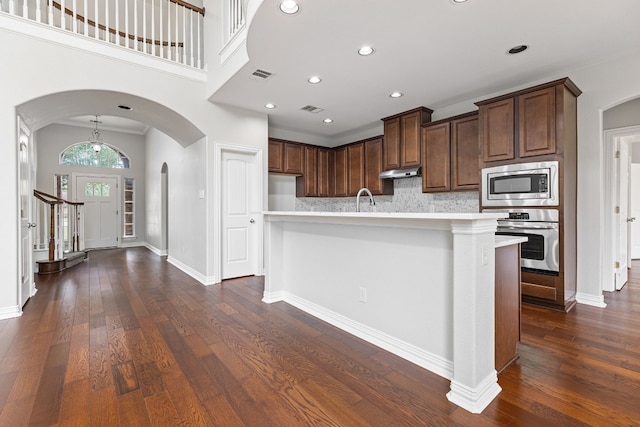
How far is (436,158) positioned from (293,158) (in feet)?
8.45

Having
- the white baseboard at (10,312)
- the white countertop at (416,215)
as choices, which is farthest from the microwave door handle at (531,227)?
the white baseboard at (10,312)

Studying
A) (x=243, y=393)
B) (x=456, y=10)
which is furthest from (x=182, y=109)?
(x=243, y=393)

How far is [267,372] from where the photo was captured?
2.02 meters

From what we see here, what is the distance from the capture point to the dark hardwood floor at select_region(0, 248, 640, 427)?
5.28ft

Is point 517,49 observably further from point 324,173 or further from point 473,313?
point 324,173

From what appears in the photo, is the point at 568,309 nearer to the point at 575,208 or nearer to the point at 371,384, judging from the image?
the point at 575,208

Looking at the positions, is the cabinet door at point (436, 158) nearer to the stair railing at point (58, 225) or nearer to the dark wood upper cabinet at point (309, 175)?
the dark wood upper cabinet at point (309, 175)

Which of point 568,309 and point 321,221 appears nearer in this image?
point 321,221

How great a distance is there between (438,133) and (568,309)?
2645mm

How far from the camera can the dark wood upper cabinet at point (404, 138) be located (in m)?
4.64

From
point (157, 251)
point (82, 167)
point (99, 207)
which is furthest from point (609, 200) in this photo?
point (82, 167)

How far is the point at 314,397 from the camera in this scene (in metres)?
1.76

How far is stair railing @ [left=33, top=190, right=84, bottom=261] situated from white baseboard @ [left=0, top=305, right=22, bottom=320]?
2384 mm

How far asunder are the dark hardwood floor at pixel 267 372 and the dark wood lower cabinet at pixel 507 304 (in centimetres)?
12
